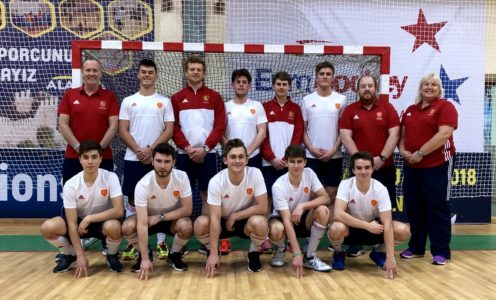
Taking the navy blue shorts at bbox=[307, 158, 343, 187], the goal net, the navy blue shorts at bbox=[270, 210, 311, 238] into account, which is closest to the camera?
the navy blue shorts at bbox=[270, 210, 311, 238]

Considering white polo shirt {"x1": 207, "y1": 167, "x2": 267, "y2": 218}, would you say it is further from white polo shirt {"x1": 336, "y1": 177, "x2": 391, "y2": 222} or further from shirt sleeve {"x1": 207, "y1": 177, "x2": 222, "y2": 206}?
white polo shirt {"x1": 336, "y1": 177, "x2": 391, "y2": 222}

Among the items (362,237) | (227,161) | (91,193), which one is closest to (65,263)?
(91,193)

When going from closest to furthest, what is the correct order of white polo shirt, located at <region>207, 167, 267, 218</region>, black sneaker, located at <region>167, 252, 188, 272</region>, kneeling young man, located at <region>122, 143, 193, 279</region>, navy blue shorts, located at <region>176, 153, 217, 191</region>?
kneeling young man, located at <region>122, 143, 193, 279</region>, white polo shirt, located at <region>207, 167, 267, 218</region>, black sneaker, located at <region>167, 252, 188, 272</region>, navy blue shorts, located at <region>176, 153, 217, 191</region>

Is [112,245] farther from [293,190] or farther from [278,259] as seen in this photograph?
[293,190]

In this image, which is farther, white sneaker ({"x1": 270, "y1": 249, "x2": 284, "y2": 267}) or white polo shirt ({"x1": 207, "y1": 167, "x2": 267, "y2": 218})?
white sneaker ({"x1": 270, "y1": 249, "x2": 284, "y2": 267})

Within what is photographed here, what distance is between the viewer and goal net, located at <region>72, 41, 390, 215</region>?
15.2 feet

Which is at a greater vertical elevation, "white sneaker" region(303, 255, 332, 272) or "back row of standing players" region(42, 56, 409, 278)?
"back row of standing players" region(42, 56, 409, 278)

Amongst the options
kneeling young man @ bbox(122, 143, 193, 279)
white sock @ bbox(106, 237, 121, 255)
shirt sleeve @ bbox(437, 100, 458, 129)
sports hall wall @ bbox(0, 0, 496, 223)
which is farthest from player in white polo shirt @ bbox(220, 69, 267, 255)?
sports hall wall @ bbox(0, 0, 496, 223)

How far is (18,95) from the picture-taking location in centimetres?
586

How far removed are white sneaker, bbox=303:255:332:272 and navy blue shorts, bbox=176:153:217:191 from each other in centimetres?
115

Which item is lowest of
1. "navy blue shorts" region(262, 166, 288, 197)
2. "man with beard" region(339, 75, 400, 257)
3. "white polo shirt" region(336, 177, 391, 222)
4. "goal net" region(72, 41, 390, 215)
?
"white polo shirt" region(336, 177, 391, 222)

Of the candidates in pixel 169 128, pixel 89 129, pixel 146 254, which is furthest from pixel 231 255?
pixel 89 129

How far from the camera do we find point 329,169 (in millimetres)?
4320

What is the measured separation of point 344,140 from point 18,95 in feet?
14.3
